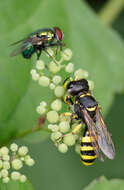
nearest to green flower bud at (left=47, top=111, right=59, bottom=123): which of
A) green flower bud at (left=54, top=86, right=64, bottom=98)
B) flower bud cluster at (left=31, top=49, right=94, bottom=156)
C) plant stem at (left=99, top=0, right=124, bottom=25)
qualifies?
flower bud cluster at (left=31, top=49, right=94, bottom=156)

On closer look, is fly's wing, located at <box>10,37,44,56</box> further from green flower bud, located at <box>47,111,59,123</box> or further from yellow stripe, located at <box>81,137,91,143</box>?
yellow stripe, located at <box>81,137,91,143</box>

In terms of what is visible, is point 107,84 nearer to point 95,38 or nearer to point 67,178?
point 95,38

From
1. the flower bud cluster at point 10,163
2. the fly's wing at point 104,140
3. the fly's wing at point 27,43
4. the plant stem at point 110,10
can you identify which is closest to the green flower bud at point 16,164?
the flower bud cluster at point 10,163

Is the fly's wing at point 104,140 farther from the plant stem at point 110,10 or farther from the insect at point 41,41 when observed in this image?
the plant stem at point 110,10

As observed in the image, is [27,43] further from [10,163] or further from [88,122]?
[10,163]

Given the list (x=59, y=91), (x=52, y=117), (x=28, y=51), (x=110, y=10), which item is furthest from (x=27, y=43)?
(x=110, y=10)

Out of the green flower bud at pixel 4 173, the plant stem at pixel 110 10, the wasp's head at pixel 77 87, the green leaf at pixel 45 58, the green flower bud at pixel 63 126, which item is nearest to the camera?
the green flower bud at pixel 4 173

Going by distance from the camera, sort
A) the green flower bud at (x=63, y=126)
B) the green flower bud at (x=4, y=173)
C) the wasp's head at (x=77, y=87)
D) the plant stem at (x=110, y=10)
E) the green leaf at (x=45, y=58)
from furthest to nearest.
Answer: the plant stem at (x=110, y=10) → the green leaf at (x=45, y=58) → the wasp's head at (x=77, y=87) → the green flower bud at (x=63, y=126) → the green flower bud at (x=4, y=173)

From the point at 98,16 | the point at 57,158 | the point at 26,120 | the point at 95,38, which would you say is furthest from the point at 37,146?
the point at 98,16
